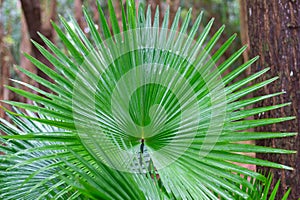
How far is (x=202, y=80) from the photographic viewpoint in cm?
92

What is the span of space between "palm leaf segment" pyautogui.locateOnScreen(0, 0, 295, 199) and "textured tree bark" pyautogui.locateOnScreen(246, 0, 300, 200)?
0.35 metres

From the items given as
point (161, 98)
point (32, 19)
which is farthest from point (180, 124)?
point (32, 19)

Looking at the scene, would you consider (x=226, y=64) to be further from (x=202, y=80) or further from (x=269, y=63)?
(x=269, y=63)

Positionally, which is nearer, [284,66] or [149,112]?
[149,112]

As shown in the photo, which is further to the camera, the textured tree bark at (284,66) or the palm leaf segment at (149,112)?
the textured tree bark at (284,66)

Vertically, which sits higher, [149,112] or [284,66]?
[284,66]

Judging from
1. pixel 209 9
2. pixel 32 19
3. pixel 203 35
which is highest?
pixel 209 9

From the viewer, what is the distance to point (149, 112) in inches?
35.8

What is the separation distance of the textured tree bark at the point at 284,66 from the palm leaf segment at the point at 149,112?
0.35 m

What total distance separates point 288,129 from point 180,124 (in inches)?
20.3

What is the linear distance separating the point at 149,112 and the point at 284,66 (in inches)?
22.4

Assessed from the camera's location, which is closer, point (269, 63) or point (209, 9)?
point (269, 63)

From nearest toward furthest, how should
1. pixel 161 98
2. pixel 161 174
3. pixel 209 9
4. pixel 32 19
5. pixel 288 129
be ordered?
pixel 161 174, pixel 161 98, pixel 288 129, pixel 32 19, pixel 209 9

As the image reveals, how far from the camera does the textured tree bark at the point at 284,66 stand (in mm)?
1219
